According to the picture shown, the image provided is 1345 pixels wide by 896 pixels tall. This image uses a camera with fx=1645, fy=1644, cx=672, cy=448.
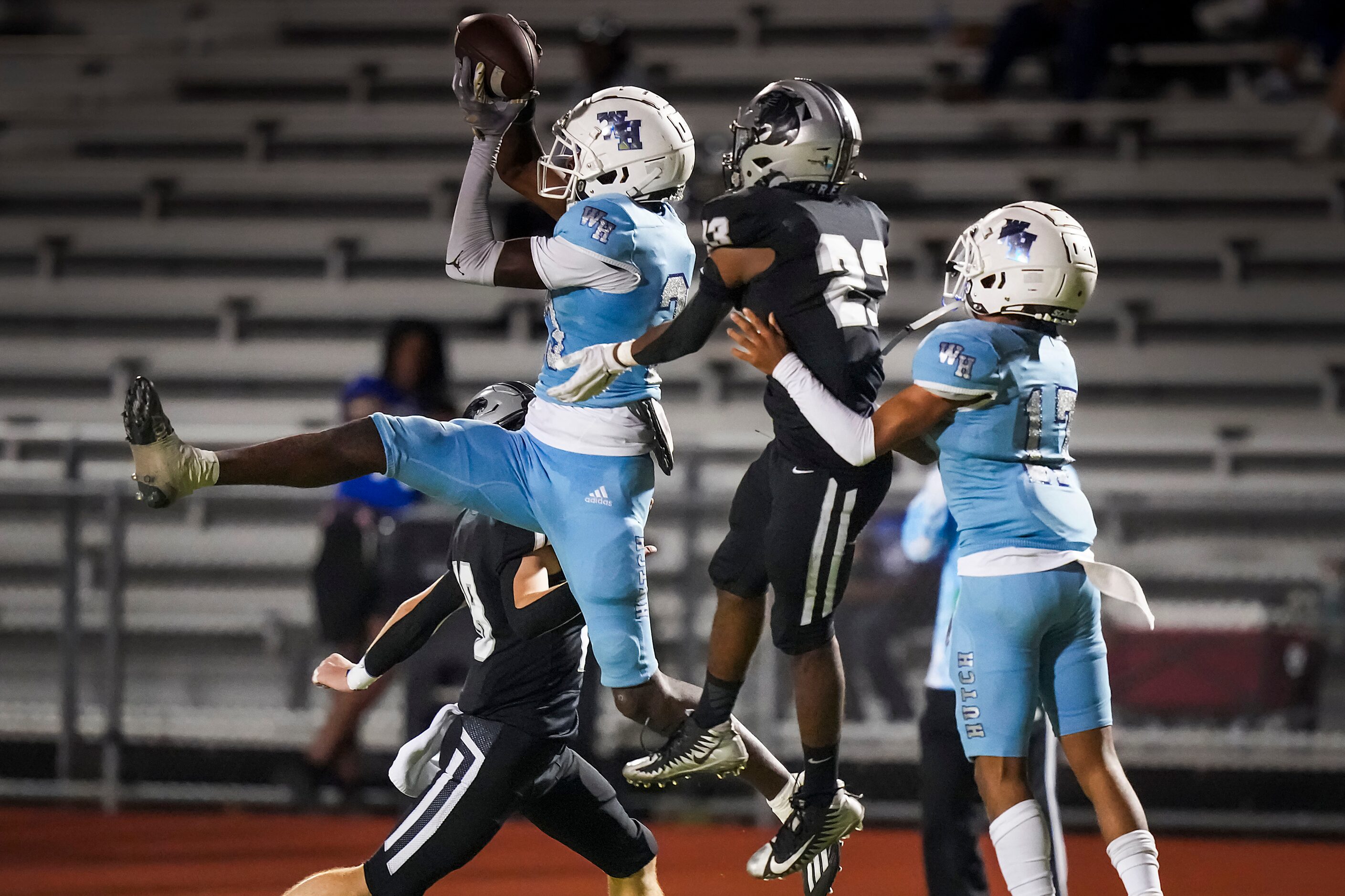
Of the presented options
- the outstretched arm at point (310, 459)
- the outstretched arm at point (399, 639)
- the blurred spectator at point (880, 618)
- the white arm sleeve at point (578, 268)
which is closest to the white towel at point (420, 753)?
the outstretched arm at point (399, 639)

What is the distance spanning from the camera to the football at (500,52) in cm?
382

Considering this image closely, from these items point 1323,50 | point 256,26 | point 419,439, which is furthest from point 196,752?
point 1323,50

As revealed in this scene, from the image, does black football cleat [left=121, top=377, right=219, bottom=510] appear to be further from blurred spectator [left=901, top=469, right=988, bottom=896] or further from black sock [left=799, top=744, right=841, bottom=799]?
blurred spectator [left=901, top=469, right=988, bottom=896]

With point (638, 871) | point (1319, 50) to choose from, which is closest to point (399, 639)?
point (638, 871)

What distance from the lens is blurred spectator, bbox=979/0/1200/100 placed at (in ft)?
30.8

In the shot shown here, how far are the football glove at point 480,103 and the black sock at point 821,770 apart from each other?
163 cm

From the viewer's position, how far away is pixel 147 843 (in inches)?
254

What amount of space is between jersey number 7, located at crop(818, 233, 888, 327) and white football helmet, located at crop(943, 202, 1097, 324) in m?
0.20

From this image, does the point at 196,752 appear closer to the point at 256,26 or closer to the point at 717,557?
the point at 717,557

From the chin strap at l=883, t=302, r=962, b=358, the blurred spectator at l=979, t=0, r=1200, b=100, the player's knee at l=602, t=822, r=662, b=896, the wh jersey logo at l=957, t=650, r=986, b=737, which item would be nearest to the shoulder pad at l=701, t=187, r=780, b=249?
the chin strap at l=883, t=302, r=962, b=358

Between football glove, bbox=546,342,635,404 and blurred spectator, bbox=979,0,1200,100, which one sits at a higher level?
blurred spectator, bbox=979,0,1200,100

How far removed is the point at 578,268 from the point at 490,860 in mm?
3214

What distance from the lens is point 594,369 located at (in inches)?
143

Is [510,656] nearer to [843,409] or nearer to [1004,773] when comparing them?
[843,409]
